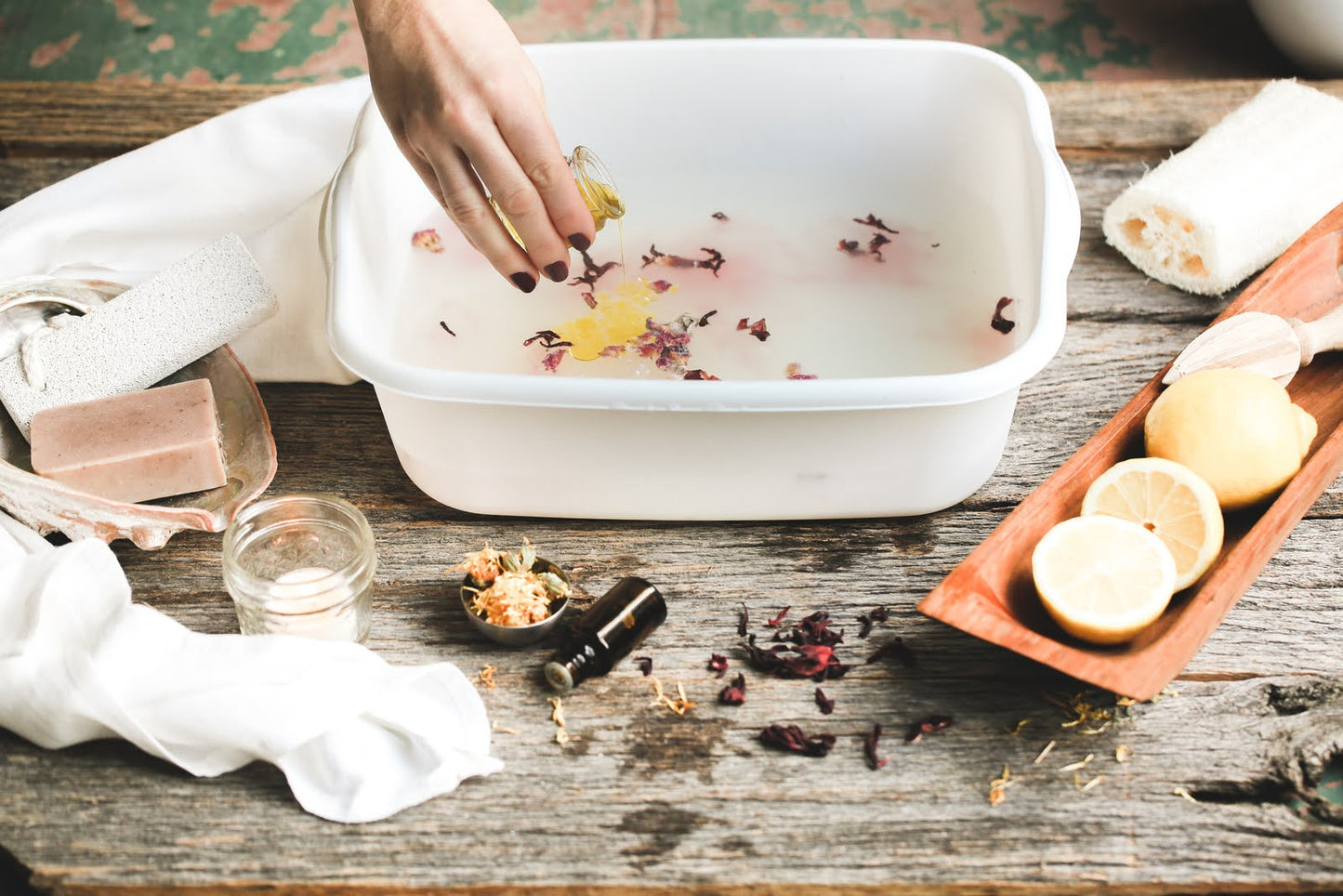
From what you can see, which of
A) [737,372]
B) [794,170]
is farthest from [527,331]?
[794,170]

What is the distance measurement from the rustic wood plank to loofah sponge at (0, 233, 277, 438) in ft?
1.77

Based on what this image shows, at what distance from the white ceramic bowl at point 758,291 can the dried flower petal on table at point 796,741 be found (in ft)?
0.73

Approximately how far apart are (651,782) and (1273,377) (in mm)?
693

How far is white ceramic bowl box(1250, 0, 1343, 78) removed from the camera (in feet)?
6.03

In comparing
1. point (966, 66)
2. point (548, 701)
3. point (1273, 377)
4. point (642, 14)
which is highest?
point (966, 66)

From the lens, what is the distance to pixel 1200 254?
136 centimetres

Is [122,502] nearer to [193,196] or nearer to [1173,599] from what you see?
[193,196]

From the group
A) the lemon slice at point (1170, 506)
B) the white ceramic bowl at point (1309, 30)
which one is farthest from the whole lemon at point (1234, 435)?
the white ceramic bowl at point (1309, 30)

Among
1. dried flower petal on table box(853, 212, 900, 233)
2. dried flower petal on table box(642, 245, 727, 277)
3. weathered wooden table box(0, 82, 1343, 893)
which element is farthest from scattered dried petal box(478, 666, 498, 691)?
dried flower petal on table box(853, 212, 900, 233)

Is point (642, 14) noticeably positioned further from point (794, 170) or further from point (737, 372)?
point (737, 372)

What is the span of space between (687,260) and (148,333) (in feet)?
1.88

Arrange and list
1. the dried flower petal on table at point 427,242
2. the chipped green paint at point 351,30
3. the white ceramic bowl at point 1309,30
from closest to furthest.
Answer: the dried flower petal on table at point 427,242
the white ceramic bowl at point 1309,30
the chipped green paint at point 351,30

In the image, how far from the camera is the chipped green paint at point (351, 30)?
7.89 feet

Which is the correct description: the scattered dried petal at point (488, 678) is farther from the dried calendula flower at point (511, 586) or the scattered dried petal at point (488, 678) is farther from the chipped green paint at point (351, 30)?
the chipped green paint at point (351, 30)
